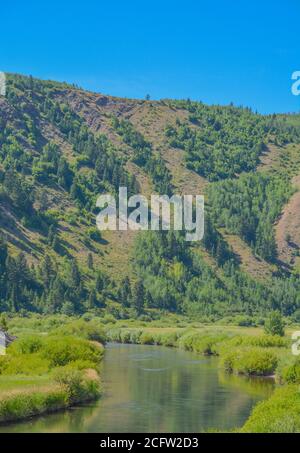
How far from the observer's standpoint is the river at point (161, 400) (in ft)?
185

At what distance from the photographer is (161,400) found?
230ft

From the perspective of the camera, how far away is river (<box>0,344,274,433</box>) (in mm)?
56438

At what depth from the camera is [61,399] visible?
62.7 meters

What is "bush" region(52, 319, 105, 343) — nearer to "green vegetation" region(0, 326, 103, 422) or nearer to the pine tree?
"green vegetation" region(0, 326, 103, 422)

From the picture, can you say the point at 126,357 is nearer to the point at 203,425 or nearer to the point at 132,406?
the point at 132,406

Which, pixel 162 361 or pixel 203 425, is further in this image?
pixel 162 361

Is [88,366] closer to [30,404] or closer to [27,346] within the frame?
[27,346]

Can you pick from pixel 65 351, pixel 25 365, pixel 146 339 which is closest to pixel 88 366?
pixel 65 351

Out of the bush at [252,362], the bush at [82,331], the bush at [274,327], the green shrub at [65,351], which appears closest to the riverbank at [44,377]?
the green shrub at [65,351]

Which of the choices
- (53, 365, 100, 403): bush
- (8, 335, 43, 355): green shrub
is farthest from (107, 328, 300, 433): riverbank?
(8, 335, 43, 355): green shrub

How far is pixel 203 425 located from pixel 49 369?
20513 millimetres
